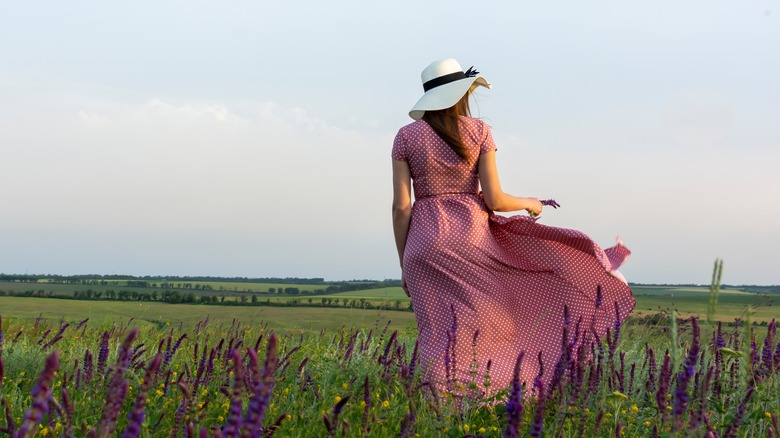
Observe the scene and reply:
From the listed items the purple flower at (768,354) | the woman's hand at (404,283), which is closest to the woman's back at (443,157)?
the woman's hand at (404,283)

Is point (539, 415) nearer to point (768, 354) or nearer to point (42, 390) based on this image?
point (42, 390)

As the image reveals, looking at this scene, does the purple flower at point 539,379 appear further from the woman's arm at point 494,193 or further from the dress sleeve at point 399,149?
the dress sleeve at point 399,149

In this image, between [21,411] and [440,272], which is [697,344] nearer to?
[440,272]

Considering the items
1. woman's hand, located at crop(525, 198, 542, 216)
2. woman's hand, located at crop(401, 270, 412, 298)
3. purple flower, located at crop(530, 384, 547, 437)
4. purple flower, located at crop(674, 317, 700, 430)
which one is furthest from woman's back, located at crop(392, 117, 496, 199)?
purple flower, located at crop(530, 384, 547, 437)

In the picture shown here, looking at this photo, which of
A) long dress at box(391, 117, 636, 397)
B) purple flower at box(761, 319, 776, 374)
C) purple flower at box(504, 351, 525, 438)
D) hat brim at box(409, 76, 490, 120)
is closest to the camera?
purple flower at box(504, 351, 525, 438)

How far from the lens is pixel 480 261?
16.5ft

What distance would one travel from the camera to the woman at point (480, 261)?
16.5ft

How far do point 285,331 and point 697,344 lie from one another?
6.91 metres

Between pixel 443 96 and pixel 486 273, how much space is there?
4.42ft

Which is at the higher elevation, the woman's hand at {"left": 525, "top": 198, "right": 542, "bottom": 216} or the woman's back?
the woman's back

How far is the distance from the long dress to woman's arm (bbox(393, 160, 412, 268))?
0.17 feet

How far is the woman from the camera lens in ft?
16.5

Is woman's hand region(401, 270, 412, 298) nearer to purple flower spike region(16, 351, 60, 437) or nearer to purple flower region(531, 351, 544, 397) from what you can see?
purple flower region(531, 351, 544, 397)

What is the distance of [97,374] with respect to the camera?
14.8 feet
